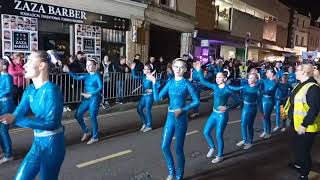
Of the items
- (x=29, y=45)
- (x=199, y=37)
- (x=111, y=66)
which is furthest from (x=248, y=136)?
(x=199, y=37)

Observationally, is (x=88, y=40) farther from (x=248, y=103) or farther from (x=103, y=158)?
(x=103, y=158)

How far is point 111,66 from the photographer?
1490cm

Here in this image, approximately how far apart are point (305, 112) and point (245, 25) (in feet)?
112

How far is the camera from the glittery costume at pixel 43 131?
4.02 meters

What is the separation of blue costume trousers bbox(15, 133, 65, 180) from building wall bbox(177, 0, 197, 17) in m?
22.0

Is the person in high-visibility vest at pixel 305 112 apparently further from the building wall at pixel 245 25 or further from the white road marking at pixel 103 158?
the building wall at pixel 245 25

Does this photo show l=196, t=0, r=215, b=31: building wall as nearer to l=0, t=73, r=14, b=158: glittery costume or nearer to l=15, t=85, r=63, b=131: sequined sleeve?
l=0, t=73, r=14, b=158: glittery costume

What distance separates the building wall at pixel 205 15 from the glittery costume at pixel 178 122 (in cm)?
2350

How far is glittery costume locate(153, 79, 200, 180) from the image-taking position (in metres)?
6.13

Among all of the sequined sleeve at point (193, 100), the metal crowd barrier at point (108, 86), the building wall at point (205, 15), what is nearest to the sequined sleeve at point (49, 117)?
the sequined sleeve at point (193, 100)

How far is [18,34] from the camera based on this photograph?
1415 centimetres

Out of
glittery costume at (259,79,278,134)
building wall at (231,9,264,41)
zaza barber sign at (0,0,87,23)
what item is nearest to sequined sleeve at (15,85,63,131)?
glittery costume at (259,79,278,134)

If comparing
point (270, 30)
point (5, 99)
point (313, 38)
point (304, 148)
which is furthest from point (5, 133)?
point (313, 38)

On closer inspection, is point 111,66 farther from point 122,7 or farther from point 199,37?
point 199,37
